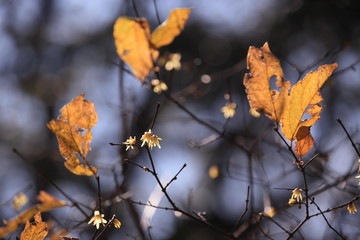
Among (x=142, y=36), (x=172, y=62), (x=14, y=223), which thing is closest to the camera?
(x=14, y=223)

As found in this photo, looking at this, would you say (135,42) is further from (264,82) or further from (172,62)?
(172,62)

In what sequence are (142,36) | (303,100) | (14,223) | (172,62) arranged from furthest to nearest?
(172,62) < (142,36) < (303,100) < (14,223)

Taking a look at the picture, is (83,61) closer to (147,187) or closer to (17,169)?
(17,169)

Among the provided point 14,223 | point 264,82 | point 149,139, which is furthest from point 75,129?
point 264,82

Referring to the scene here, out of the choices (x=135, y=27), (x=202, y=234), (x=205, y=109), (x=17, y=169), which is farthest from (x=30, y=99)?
(x=135, y=27)

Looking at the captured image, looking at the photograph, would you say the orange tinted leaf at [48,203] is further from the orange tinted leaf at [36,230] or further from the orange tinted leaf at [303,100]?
the orange tinted leaf at [303,100]

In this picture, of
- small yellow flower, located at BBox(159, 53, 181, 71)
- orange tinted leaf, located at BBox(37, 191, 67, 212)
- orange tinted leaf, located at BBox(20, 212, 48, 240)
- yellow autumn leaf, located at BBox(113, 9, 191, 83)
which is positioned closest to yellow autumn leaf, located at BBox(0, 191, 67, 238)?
orange tinted leaf, located at BBox(37, 191, 67, 212)

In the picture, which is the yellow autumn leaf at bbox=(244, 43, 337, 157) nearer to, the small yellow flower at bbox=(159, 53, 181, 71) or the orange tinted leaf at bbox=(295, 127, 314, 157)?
the orange tinted leaf at bbox=(295, 127, 314, 157)
